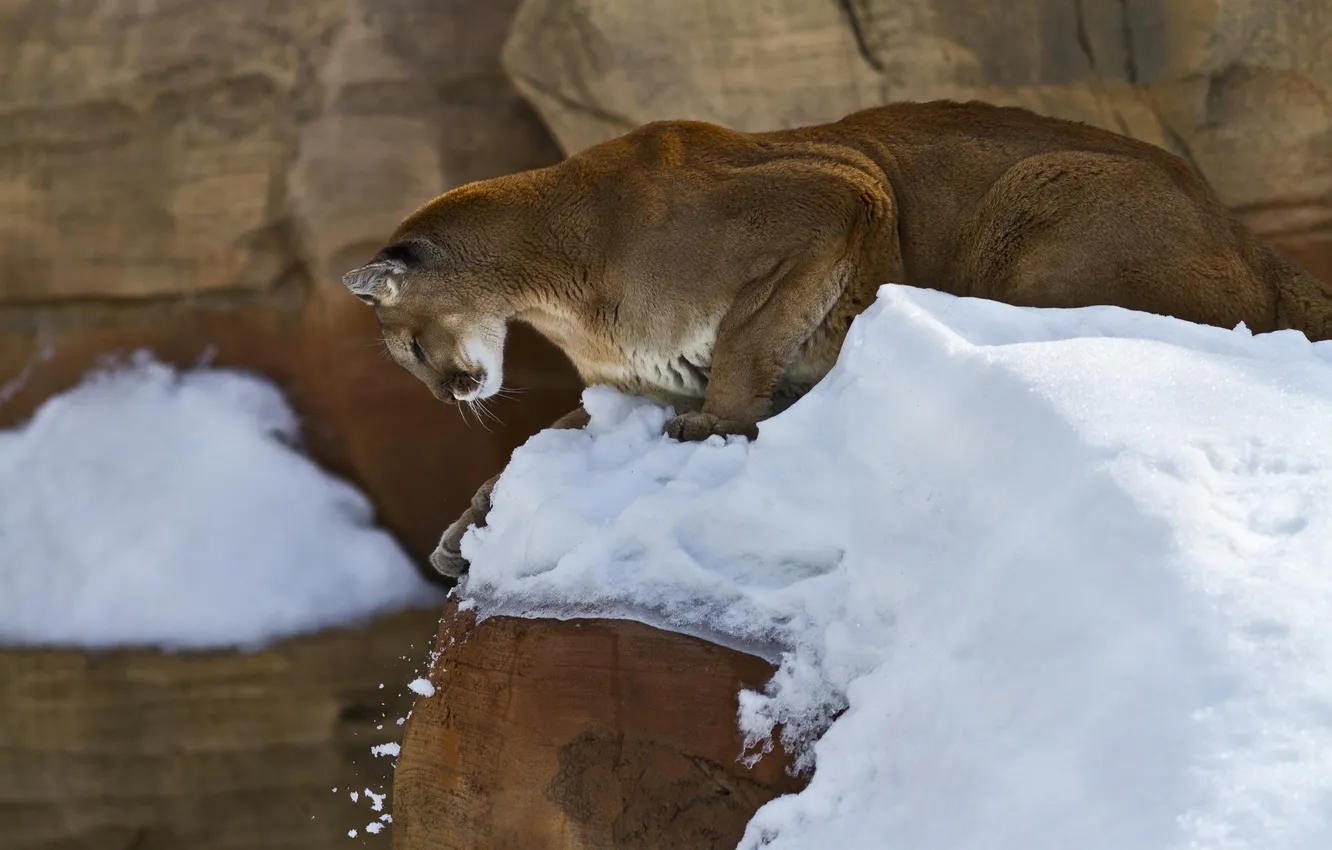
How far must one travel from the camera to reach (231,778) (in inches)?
202

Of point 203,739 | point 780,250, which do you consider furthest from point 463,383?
point 203,739

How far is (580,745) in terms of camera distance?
9.39 ft

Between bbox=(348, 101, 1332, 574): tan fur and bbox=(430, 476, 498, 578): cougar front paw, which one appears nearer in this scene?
bbox=(348, 101, 1332, 574): tan fur

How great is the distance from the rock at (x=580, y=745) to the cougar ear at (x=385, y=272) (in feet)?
3.67

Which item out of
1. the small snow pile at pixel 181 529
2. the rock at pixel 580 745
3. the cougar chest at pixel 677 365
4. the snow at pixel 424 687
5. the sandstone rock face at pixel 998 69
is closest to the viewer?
the rock at pixel 580 745

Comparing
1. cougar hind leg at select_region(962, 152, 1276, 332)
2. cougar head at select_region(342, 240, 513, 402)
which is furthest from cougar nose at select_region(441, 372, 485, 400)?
cougar hind leg at select_region(962, 152, 1276, 332)

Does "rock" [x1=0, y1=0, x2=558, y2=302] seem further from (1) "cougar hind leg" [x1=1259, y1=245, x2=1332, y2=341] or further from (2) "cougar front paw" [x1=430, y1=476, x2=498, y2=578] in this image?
(1) "cougar hind leg" [x1=1259, y1=245, x2=1332, y2=341]

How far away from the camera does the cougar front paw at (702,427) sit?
3.47 m

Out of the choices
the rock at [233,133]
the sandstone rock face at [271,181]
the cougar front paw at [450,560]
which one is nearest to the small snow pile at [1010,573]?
the cougar front paw at [450,560]

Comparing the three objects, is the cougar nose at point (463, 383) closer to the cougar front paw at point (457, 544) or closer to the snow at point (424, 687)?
the cougar front paw at point (457, 544)

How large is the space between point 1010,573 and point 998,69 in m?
3.02

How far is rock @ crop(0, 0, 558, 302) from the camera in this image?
206 inches

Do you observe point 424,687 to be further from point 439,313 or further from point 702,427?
point 439,313

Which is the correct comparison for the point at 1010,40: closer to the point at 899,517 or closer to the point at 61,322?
the point at 899,517
